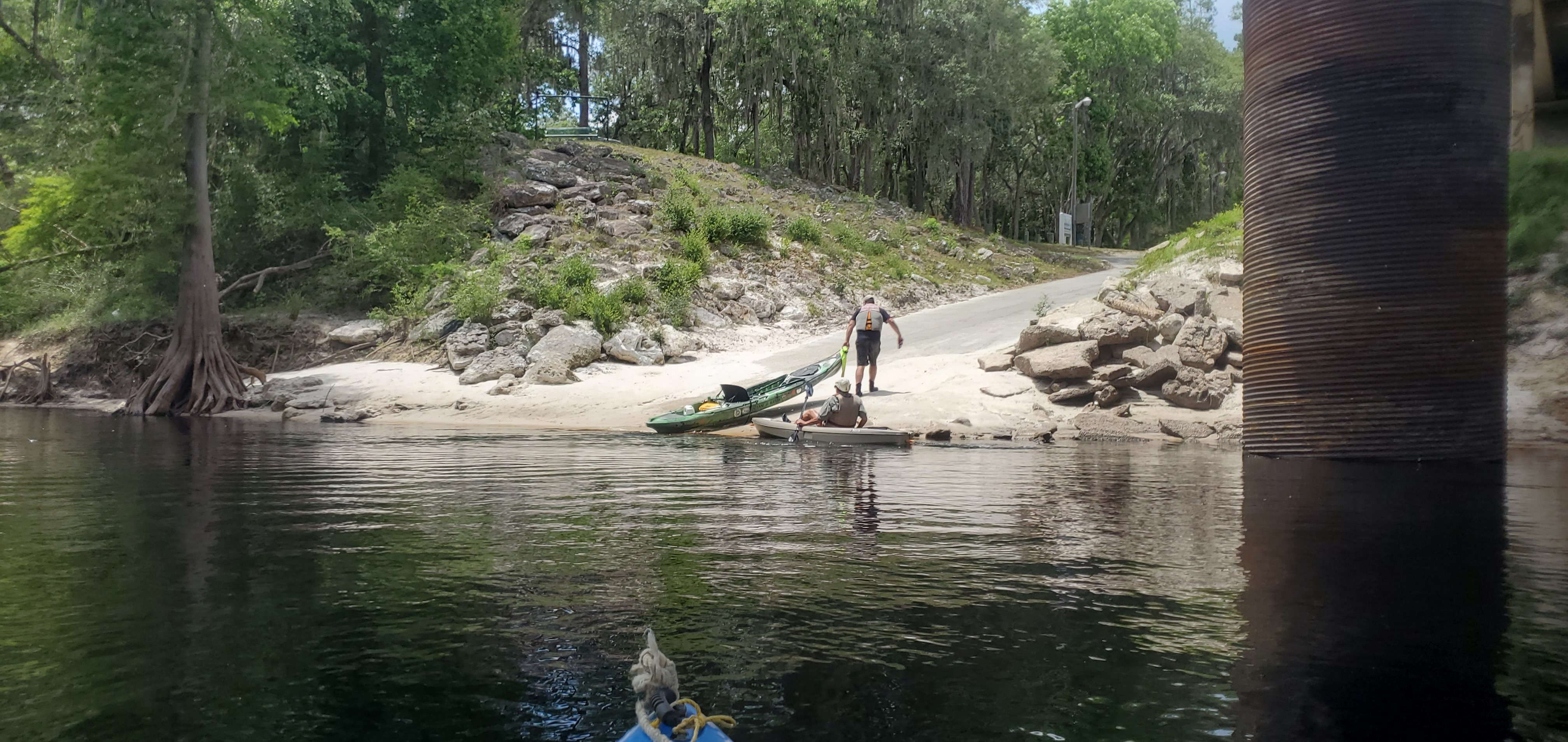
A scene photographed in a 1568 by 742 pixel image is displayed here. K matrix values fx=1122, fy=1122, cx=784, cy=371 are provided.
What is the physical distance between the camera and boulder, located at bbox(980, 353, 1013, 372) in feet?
73.5

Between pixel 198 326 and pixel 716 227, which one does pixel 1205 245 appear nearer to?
pixel 716 227

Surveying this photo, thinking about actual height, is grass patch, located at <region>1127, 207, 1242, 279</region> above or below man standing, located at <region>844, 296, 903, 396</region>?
above

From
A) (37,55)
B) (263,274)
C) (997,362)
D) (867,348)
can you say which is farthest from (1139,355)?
(37,55)

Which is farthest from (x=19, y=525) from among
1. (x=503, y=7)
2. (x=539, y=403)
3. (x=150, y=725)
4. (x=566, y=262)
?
(x=503, y=7)

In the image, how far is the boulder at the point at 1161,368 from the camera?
65.0ft

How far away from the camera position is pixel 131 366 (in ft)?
104

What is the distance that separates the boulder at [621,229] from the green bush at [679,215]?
0.94m

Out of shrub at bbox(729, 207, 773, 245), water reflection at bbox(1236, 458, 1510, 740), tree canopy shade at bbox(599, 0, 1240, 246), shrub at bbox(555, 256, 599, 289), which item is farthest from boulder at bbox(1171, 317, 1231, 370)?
tree canopy shade at bbox(599, 0, 1240, 246)

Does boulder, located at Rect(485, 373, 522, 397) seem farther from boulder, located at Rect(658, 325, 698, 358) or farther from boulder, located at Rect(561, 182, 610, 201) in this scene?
boulder, located at Rect(561, 182, 610, 201)

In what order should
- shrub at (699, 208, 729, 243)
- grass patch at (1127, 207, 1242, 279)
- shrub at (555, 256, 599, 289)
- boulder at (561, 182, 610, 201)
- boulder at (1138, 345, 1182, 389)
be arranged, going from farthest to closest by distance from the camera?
boulder at (561, 182, 610, 201) < shrub at (699, 208, 729, 243) < shrub at (555, 256, 599, 289) < grass patch at (1127, 207, 1242, 279) < boulder at (1138, 345, 1182, 389)

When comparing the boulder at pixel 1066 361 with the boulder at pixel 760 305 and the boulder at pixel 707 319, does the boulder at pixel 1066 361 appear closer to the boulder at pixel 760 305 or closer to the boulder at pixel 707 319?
the boulder at pixel 707 319

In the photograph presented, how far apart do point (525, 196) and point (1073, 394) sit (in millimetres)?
21690

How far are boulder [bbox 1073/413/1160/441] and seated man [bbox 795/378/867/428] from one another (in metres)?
3.89

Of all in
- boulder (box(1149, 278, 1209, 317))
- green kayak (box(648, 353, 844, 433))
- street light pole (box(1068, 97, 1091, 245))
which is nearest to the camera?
green kayak (box(648, 353, 844, 433))
